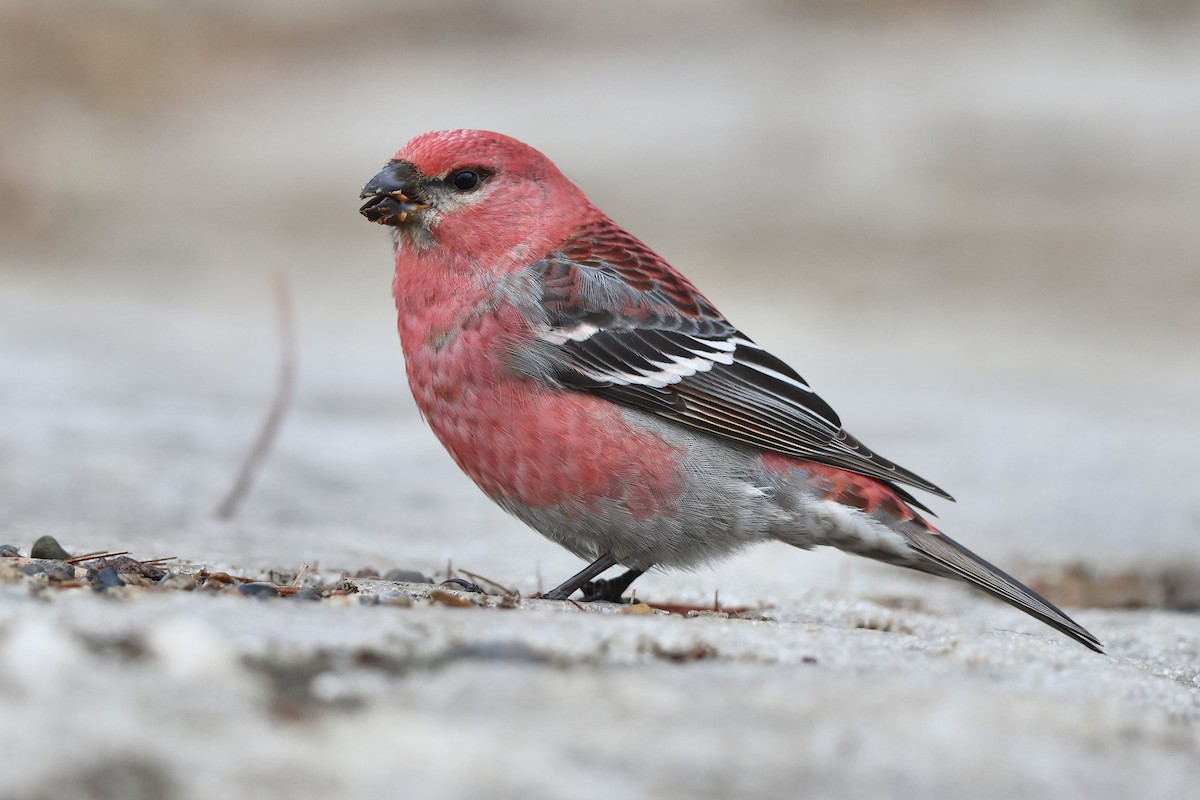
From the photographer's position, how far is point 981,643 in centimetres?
307

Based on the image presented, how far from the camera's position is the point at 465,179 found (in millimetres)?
4219

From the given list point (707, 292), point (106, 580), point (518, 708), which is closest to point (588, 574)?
point (106, 580)

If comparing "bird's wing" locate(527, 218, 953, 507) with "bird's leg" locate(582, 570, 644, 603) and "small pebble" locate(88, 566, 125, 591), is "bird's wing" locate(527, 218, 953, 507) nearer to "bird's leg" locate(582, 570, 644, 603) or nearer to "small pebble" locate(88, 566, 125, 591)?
"bird's leg" locate(582, 570, 644, 603)

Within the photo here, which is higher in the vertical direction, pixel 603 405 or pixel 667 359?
pixel 667 359

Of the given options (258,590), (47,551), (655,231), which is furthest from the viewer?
(655,231)

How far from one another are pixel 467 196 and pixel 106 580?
5.77 feet

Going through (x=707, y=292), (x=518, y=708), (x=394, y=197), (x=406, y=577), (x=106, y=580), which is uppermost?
(x=707, y=292)

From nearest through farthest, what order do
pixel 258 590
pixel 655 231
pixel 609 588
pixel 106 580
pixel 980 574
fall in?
pixel 106 580, pixel 258 590, pixel 980 574, pixel 609 588, pixel 655 231

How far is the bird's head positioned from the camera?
4098mm

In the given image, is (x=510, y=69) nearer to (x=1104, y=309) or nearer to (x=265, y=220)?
(x=265, y=220)

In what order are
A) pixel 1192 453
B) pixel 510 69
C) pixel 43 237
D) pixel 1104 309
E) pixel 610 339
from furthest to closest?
pixel 510 69 → pixel 43 237 → pixel 1104 309 → pixel 1192 453 → pixel 610 339

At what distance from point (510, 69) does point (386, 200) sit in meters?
13.8

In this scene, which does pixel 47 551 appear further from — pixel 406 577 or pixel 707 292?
pixel 707 292

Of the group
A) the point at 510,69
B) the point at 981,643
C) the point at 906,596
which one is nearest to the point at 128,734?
the point at 981,643
